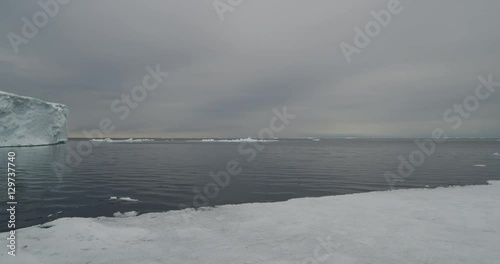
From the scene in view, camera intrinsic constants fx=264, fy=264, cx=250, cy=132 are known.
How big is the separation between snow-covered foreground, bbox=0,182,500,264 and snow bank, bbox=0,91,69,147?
253ft

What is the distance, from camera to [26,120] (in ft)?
231

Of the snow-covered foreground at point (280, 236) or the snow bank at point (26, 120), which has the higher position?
the snow bank at point (26, 120)

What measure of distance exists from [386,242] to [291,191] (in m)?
11.0

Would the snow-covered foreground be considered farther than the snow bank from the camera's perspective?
No

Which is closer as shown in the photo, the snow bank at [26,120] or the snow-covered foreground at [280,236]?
the snow-covered foreground at [280,236]

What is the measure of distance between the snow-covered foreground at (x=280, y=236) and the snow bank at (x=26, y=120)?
253 ft

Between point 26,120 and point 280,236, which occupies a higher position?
point 26,120

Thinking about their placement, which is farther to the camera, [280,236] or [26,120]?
[26,120]

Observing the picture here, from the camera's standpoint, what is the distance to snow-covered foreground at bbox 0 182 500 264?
6523 millimetres

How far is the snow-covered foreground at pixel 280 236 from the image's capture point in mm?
6523

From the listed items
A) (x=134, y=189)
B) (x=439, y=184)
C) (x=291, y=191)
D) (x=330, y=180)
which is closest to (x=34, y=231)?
(x=134, y=189)

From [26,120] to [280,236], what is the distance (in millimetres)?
87291

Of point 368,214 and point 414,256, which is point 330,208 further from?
point 414,256

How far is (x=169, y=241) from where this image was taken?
7590 mm
